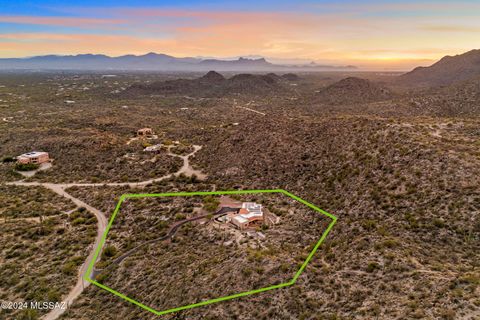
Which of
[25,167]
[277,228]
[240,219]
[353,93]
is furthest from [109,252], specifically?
[353,93]

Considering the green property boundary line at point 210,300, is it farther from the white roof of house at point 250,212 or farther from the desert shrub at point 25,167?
the desert shrub at point 25,167

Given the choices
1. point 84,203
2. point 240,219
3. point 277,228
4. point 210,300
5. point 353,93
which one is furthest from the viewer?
point 353,93

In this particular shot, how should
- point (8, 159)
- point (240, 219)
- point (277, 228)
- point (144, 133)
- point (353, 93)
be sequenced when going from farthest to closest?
point (353, 93) < point (144, 133) < point (8, 159) < point (240, 219) < point (277, 228)

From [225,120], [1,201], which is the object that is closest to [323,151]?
[1,201]

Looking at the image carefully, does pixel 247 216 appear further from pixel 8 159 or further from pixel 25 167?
pixel 8 159

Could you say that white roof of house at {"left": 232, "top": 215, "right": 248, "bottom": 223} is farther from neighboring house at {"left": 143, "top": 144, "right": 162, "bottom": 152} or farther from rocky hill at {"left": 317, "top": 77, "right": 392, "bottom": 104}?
rocky hill at {"left": 317, "top": 77, "right": 392, "bottom": 104}

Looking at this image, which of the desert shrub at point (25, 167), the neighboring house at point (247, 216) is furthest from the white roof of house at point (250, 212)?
the desert shrub at point (25, 167)

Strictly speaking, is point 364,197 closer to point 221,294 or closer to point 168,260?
point 221,294
